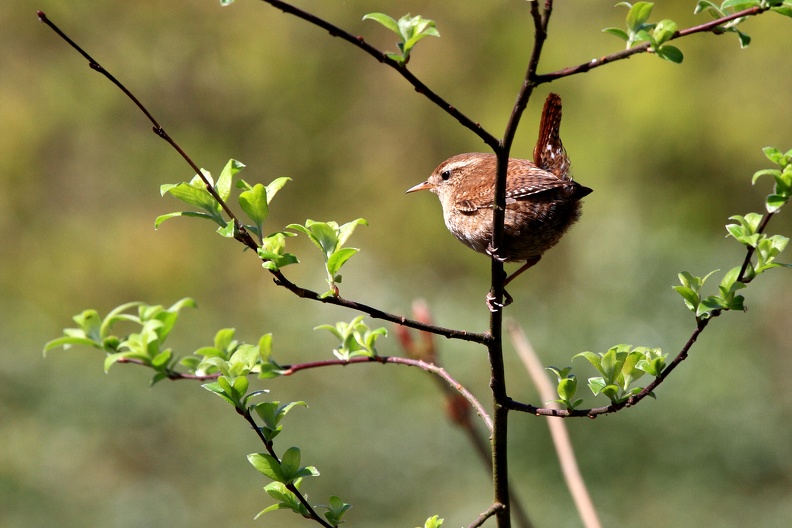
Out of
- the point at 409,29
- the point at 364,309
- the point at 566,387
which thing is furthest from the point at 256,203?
the point at 566,387

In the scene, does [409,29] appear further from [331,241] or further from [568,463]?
[568,463]

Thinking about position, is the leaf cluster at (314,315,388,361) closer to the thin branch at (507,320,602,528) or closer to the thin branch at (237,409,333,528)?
the thin branch at (237,409,333,528)

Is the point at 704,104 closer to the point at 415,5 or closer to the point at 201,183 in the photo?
the point at 415,5

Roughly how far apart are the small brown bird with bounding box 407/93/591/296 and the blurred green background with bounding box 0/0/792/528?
5.50ft

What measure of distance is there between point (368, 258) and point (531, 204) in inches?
200

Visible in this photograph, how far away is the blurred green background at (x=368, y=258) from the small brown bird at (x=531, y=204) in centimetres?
168

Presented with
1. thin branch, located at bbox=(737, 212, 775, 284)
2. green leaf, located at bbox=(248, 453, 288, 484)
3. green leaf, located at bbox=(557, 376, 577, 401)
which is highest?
thin branch, located at bbox=(737, 212, 775, 284)

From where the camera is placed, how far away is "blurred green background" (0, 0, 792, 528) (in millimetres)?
4680

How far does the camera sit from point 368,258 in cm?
796

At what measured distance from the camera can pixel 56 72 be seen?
10.0 metres

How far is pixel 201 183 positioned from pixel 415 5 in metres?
8.83

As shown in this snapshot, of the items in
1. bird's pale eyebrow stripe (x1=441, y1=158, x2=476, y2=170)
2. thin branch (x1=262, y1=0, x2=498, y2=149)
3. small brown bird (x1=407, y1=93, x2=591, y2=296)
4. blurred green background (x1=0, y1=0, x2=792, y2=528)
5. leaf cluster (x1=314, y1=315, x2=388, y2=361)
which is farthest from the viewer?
blurred green background (x1=0, y1=0, x2=792, y2=528)

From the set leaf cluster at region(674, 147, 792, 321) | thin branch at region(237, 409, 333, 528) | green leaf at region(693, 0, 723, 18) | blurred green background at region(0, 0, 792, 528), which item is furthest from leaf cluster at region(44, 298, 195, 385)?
blurred green background at region(0, 0, 792, 528)

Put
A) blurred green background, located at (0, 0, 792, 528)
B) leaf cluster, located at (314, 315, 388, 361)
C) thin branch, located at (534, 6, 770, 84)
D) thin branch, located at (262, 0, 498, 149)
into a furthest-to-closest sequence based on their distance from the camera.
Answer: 1. blurred green background, located at (0, 0, 792, 528)
2. leaf cluster, located at (314, 315, 388, 361)
3. thin branch, located at (534, 6, 770, 84)
4. thin branch, located at (262, 0, 498, 149)
